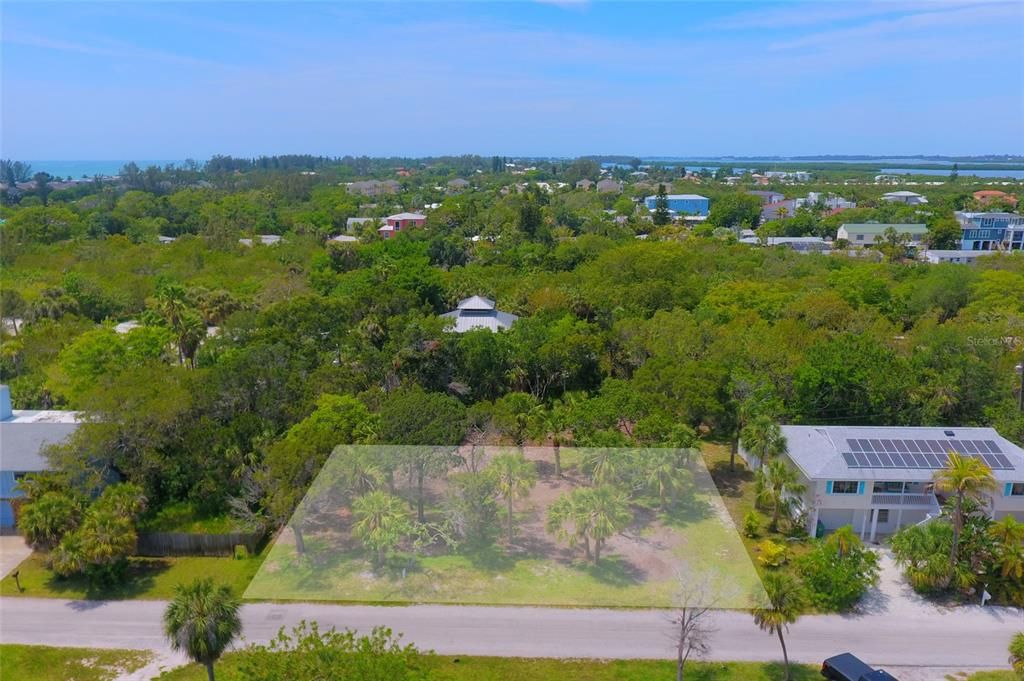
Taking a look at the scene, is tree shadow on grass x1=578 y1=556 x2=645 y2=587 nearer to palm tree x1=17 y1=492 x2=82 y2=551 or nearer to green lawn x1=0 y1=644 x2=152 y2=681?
green lawn x1=0 y1=644 x2=152 y2=681

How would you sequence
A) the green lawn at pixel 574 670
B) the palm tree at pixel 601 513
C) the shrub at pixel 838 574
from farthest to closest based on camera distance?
the palm tree at pixel 601 513 → the shrub at pixel 838 574 → the green lawn at pixel 574 670

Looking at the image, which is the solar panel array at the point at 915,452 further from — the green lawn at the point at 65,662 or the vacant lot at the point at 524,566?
the green lawn at the point at 65,662

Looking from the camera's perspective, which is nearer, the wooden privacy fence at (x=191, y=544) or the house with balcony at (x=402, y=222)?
the wooden privacy fence at (x=191, y=544)

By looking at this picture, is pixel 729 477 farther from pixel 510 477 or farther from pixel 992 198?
pixel 992 198

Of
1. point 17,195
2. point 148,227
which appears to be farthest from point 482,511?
point 17,195

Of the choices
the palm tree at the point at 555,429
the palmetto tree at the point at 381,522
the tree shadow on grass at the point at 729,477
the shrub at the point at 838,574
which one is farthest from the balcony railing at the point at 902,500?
the palmetto tree at the point at 381,522

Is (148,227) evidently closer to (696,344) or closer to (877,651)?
(696,344)
